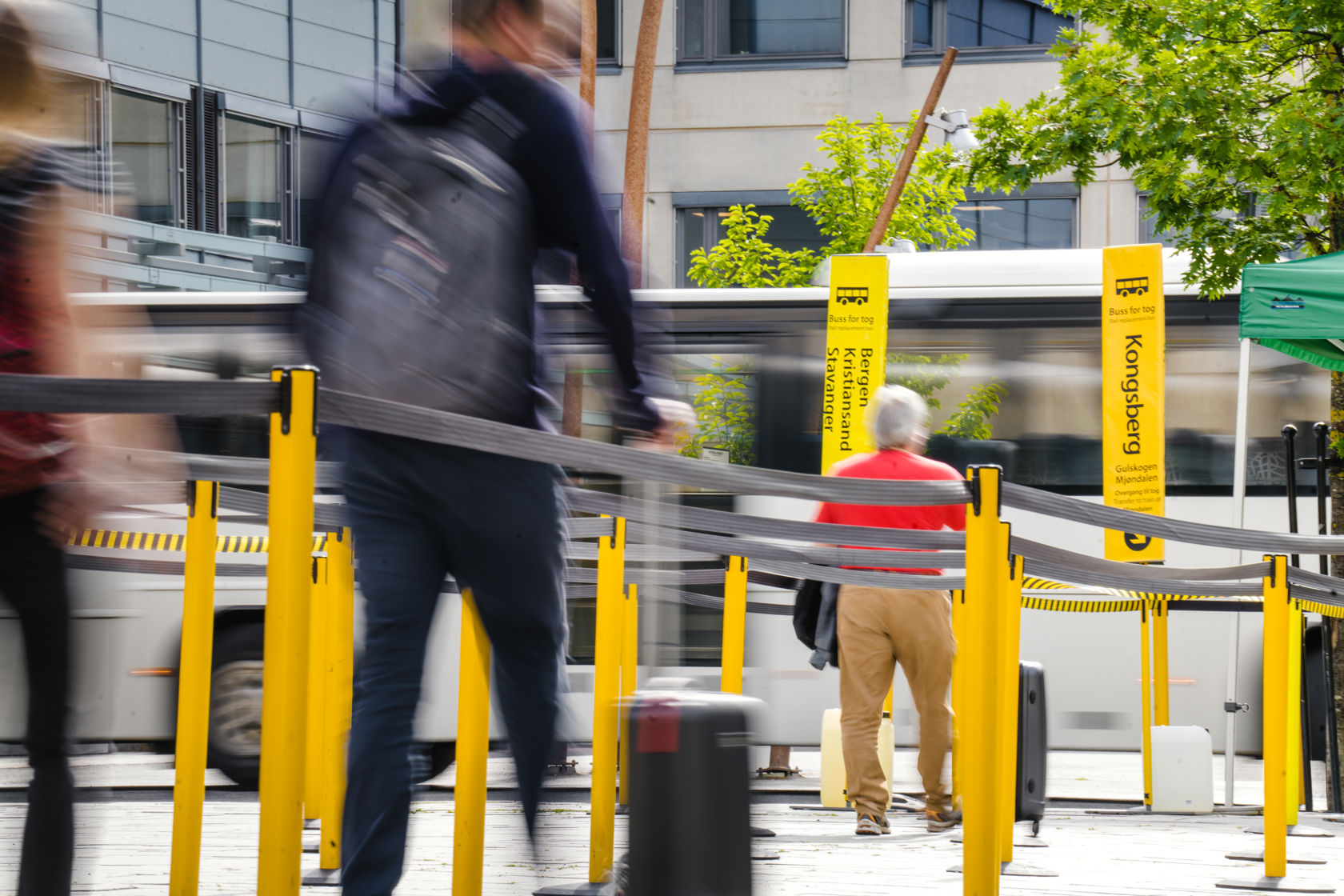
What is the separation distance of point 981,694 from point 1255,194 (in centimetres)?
586

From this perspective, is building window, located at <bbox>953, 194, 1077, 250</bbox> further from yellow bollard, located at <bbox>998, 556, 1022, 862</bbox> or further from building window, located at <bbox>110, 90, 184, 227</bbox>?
yellow bollard, located at <bbox>998, 556, 1022, 862</bbox>

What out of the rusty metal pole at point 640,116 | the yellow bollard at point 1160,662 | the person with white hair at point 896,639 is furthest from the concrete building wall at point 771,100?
Answer: the person with white hair at point 896,639

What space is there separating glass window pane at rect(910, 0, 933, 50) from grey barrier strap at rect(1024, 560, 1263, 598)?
17.8m

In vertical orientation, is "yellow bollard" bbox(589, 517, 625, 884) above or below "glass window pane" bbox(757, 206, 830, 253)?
below

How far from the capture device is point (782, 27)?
2288cm

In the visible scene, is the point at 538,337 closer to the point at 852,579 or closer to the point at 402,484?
the point at 402,484

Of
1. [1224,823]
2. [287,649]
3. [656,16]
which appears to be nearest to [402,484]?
[287,649]

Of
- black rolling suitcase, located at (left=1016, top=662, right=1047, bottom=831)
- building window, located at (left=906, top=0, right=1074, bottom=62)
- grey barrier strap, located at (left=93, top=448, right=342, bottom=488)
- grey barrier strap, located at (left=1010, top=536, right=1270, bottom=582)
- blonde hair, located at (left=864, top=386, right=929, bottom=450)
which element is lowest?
black rolling suitcase, located at (left=1016, top=662, right=1047, bottom=831)

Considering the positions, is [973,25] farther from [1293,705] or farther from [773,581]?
[1293,705]

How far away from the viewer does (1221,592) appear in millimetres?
5953

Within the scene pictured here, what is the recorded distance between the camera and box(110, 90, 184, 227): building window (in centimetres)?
2055

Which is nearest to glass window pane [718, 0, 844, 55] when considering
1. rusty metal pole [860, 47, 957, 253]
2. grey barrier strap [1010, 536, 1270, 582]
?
rusty metal pole [860, 47, 957, 253]

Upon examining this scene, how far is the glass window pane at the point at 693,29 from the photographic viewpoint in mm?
22891

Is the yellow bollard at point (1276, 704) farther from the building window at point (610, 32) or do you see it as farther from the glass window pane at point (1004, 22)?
the building window at point (610, 32)
